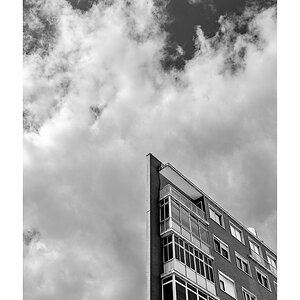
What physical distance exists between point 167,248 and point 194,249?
8.14 ft

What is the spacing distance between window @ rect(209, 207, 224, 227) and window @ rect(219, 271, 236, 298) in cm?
498

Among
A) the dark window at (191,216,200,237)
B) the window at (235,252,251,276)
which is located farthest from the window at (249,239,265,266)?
the dark window at (191,216,200,237)

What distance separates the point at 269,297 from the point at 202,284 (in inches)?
404

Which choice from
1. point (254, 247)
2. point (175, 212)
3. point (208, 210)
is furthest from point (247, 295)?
point (175, 212)

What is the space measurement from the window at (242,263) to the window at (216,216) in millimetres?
2763

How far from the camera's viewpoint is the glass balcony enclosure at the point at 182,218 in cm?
2519

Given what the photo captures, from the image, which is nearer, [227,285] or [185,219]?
[185,219]

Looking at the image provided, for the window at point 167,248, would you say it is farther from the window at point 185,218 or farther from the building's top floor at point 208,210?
the building's top floor at point 208,210

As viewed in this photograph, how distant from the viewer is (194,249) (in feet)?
83.9

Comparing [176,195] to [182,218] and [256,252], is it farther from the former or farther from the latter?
[256,252]

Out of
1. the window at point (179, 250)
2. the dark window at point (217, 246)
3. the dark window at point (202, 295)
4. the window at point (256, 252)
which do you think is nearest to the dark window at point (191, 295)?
the dark window at point (202, 295)

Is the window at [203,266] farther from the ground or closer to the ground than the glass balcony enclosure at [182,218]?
closer to the ground

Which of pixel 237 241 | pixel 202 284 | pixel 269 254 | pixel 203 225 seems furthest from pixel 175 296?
pixel 269 254

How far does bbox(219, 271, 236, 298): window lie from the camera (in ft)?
88.1
